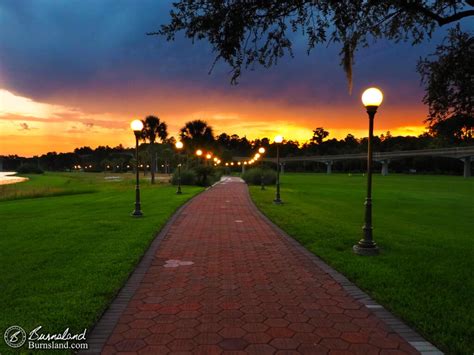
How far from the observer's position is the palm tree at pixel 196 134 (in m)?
62.2

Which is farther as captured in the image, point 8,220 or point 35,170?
point 35,170

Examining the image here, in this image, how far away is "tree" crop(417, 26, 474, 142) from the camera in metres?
6.49

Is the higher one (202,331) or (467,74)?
(467,74)

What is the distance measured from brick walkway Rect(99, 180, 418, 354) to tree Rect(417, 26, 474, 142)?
3.61 meters

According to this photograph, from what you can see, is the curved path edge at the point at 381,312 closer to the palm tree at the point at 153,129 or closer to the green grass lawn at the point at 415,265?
the green grass lawn at the point at 415,265

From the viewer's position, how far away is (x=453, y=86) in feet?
22.1

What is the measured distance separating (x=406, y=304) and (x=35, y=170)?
155 meters

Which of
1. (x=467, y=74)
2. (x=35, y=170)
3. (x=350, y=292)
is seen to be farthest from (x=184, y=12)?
(x=35, y=170)

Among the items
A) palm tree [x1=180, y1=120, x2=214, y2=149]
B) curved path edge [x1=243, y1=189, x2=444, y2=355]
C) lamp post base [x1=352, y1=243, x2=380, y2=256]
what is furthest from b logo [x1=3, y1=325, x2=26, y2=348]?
palm tree [x1=180, y1=120, x2=214, y2=149]

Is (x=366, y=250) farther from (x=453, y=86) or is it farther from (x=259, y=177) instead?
(x=259, y=177)

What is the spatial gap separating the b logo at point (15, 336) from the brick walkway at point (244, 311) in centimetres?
97

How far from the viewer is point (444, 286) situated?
6.48m

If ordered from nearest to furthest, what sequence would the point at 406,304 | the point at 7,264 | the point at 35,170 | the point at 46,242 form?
1. the point at 406,304
2. the point at 7,264
3. the point at 46,242
4. the point at 35,170

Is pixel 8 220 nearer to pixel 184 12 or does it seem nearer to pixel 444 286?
pixel 184 12
